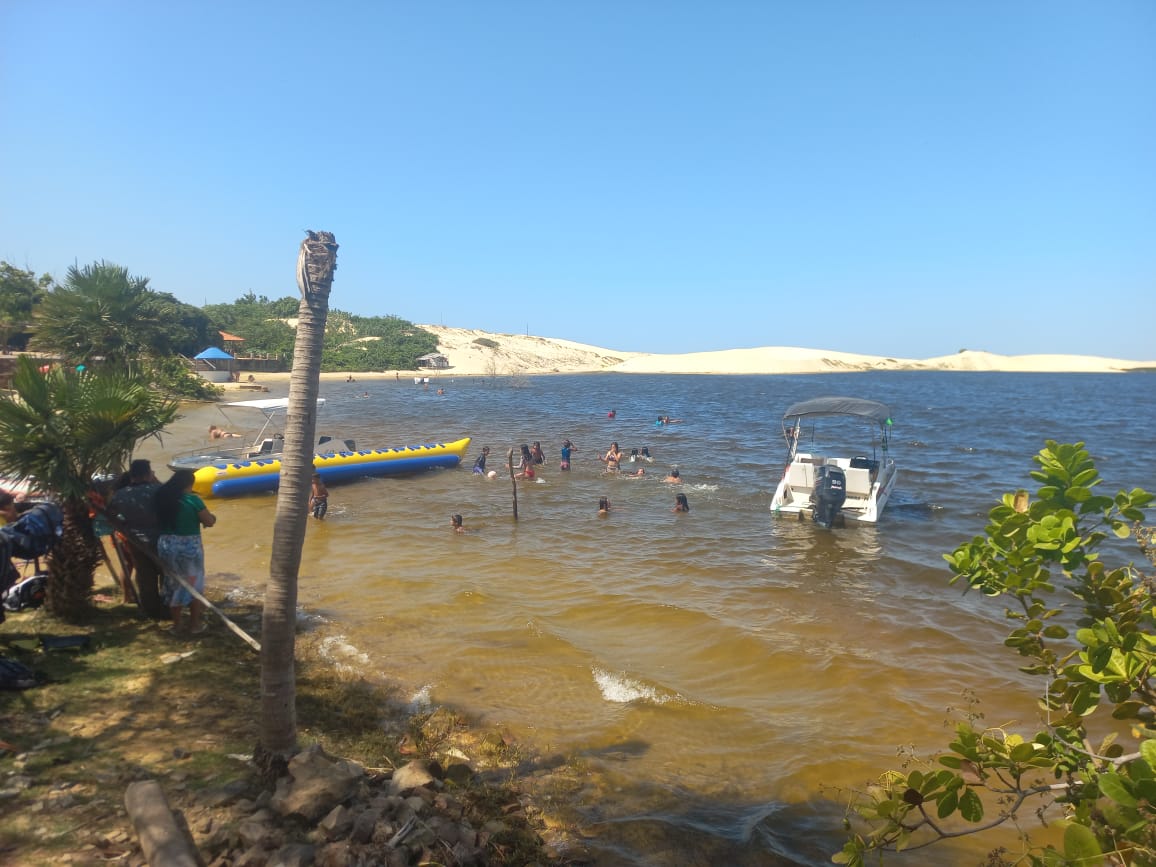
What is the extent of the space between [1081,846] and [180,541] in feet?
23.7

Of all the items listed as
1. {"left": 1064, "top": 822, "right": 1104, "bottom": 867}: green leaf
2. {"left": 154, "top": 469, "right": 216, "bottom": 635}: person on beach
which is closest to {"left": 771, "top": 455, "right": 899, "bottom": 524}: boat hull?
{"left": 154, "top": 469, "right": 216, "bottom": 635}: person on beach

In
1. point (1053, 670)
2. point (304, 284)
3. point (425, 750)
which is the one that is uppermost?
point (304, 284)

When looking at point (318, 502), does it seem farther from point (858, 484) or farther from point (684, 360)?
point (684, 360)

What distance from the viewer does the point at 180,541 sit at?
650 centimetres

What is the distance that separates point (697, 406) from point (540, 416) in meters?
16.9

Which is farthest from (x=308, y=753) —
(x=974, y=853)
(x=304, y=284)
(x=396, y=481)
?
(x=396, y=481)

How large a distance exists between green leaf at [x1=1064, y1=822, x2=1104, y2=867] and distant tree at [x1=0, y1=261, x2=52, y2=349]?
36.8m

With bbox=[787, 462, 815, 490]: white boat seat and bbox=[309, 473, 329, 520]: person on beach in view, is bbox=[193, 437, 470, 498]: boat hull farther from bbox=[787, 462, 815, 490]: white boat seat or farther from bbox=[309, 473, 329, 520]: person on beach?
bbox=[787, 462, 815, 490]: white boat seat

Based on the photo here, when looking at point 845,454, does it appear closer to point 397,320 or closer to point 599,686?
point 599,686

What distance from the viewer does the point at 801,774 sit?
5.75 metres

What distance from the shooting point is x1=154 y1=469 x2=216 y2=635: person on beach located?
6367 millimetres

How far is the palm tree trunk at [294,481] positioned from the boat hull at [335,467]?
9039mm

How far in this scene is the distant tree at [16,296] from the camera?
3031 centimetres

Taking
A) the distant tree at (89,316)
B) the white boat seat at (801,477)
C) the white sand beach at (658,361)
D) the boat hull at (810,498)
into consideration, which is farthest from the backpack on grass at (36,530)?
the white sand beach at (658,361)
